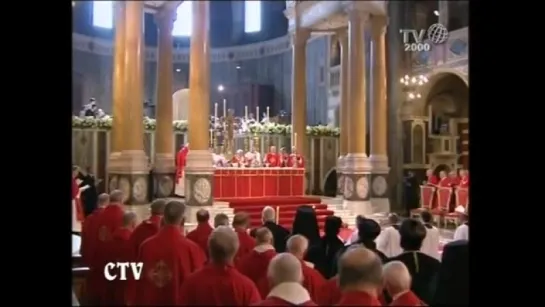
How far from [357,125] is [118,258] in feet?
4.49

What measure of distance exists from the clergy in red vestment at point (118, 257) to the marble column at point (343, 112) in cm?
104

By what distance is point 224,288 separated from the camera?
2.64 metres

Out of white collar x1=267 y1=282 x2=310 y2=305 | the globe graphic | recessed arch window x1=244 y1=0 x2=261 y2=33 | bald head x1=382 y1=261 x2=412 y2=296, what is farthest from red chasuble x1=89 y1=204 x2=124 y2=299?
the globe graphic

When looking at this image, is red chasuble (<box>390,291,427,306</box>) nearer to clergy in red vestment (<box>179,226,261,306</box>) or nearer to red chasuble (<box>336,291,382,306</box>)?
red chasuble (<box>336,291,382,306</box>)

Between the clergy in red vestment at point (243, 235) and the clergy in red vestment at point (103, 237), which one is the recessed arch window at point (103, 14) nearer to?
the clergy in red vestment at point (103, 237)

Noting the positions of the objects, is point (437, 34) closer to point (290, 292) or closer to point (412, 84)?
point (412, 84)

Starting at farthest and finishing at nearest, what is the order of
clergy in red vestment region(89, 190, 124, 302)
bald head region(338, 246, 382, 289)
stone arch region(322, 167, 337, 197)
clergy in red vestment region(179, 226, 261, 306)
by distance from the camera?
stone arch region(322, 167, 337, 197), clergy in red vestment region(89, 190, 124, 302), clergy in red vestment region(179, 226, 261, 306), bald head region(338, 246, 382, 289)

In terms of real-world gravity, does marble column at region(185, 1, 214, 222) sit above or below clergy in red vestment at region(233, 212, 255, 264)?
above

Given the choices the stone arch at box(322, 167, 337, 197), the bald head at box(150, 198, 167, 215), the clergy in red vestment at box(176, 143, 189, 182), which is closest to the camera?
the bald head at box(150, 198, 167, 215)

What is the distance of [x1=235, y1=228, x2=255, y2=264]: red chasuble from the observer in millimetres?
2860

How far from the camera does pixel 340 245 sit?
306 cm
